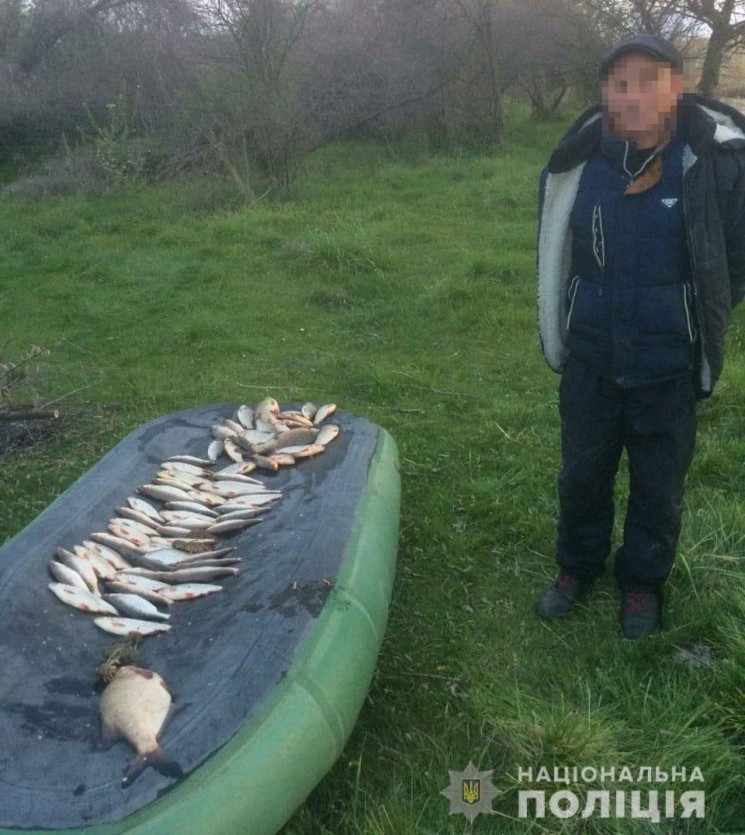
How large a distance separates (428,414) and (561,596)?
2739mm

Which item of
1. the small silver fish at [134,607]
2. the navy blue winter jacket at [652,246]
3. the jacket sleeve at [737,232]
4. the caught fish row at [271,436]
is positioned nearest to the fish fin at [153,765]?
the small silver fish at [134,607]

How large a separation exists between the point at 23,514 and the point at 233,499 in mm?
1754

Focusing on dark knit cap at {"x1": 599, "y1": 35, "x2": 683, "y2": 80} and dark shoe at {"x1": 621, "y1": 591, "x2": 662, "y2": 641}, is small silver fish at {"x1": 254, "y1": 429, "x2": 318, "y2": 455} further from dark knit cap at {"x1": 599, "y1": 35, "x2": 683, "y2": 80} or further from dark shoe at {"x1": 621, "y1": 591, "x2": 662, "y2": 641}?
dark knit cap at {"x1": 599, "y1": 35, "x2": 683, "y2": 80}

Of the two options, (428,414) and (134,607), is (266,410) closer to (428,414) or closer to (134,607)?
(428,414)

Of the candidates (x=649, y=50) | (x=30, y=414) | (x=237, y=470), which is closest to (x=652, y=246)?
(x=649, y=50)

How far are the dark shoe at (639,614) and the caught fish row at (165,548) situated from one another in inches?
69.4

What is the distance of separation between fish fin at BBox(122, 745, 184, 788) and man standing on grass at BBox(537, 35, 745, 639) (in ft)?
6.85

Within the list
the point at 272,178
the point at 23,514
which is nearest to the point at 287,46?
the point at 272,178

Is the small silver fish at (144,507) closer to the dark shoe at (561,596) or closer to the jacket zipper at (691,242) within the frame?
the dark shoe at (561,596)

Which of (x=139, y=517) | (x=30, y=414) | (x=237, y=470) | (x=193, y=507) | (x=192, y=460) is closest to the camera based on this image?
(x=139, y=517)

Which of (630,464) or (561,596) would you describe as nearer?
(630,464)

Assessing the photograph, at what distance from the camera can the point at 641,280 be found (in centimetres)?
355

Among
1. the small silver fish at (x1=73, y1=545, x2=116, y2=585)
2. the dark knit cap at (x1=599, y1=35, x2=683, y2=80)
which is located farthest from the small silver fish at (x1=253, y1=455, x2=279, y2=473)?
the dark knit cap at (x1=599, y1=35, x2=683, y2=80)

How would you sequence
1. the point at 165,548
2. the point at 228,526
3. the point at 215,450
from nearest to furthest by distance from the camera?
the point at 165,548, the point at 228,526, the point at 215,450
